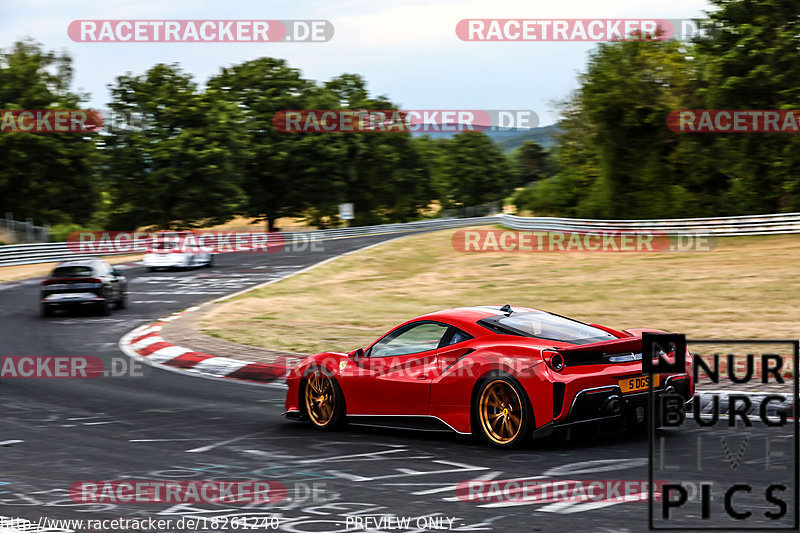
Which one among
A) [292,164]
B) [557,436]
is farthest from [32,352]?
[292,164]

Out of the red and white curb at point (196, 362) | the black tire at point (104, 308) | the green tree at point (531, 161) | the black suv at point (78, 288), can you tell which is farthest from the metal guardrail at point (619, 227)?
the green tree at point (531, 161)

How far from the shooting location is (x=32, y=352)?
1652 centimetres

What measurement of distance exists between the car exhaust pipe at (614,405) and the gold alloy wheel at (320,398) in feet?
9.25

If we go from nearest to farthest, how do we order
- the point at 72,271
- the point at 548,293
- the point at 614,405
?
the point at 614,405 < the point at 548,293 < the point at 72,271

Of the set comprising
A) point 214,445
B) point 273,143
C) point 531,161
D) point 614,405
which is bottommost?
point 214,445

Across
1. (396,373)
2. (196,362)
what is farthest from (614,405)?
(196,362)

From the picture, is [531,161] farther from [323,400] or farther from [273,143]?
[323,400]

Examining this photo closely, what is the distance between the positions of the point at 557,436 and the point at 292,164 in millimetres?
64662

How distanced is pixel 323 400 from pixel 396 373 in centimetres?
107

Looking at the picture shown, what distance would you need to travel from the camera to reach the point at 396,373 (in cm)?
853

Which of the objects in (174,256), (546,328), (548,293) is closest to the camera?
(546,328)

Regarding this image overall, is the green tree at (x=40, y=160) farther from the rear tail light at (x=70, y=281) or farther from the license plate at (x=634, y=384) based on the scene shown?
the license plate at (x=634, y=384)

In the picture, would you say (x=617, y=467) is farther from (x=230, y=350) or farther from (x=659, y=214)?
(x=659, y=214)

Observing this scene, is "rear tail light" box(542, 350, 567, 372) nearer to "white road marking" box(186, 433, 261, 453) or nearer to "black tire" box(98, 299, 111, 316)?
"white road marking" box(186, 433, 261, 453)
